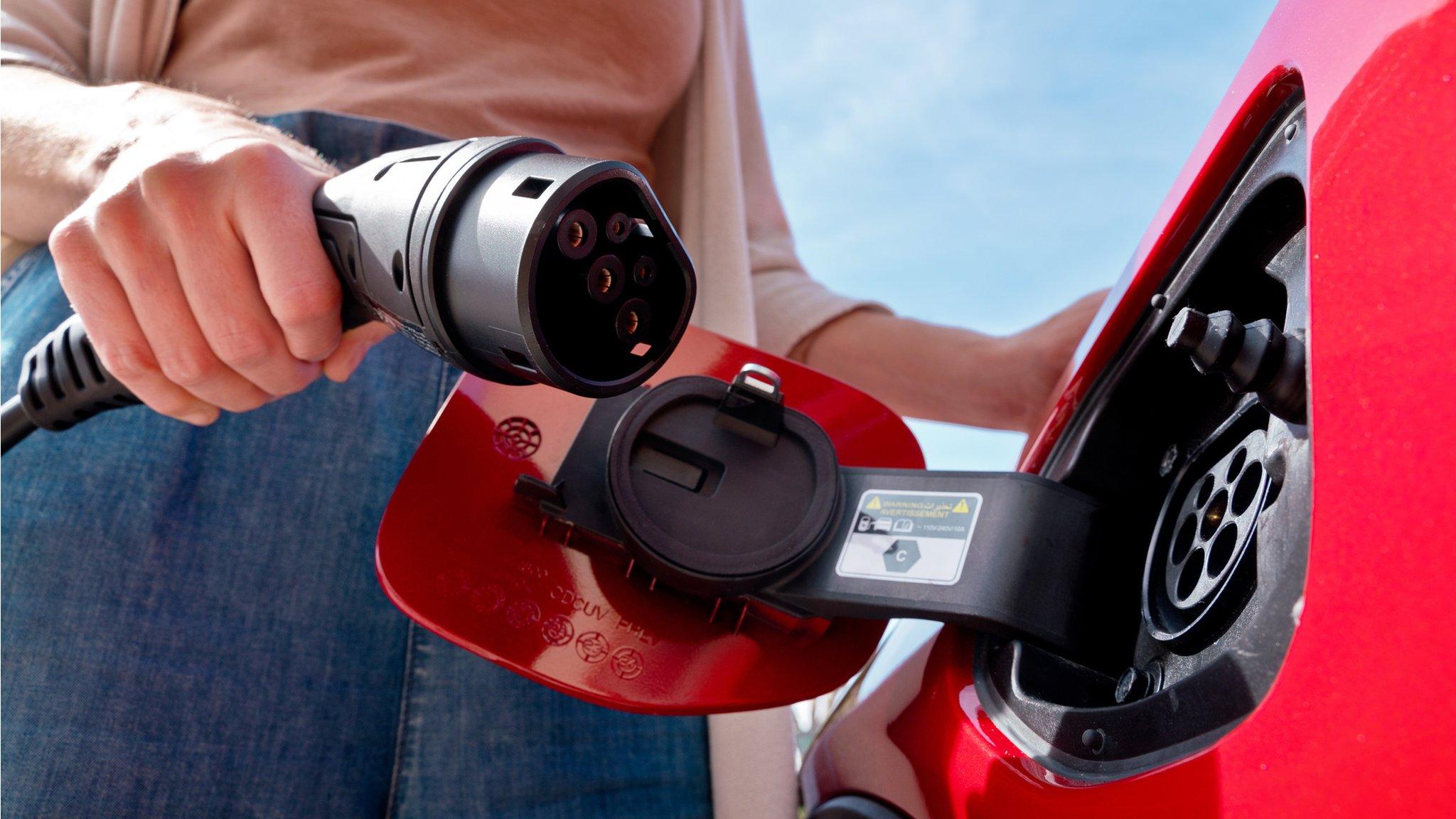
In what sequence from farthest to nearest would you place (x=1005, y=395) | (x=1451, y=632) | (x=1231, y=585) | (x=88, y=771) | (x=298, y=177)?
(x=1005, y=395)
(x=88, y=771)
(x=298, y=177)
(x=1231, y=585)
(x=1451, y=632)

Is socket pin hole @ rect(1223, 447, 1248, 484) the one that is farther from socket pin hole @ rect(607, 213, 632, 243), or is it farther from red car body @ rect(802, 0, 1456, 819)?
socket pin hole @ rect(607, 213, 632, 243)

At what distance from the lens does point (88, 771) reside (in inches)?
25.8

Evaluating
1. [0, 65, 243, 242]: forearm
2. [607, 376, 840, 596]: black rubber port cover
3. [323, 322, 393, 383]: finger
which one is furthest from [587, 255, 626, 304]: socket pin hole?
[0, 65, 243, 242]: forearm

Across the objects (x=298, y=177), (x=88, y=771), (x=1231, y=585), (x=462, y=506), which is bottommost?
(x=88, y=771)

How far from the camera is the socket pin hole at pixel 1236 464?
Result: 40 cm

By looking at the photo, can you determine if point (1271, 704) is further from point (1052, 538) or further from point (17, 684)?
point (17, 684)

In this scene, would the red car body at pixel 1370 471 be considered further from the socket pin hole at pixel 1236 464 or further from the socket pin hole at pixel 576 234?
the socket pin hole at pixel 576 234

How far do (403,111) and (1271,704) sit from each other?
2.81 feet

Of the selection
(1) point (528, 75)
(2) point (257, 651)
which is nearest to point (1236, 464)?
(2) point (257, 651)

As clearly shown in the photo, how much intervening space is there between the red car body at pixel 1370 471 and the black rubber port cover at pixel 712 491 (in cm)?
18

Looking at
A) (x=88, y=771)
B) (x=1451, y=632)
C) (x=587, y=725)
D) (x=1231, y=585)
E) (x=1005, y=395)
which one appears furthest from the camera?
(x=1005, y=395)

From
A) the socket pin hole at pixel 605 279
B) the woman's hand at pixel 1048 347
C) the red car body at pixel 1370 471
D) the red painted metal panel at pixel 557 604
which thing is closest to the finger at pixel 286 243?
the red painted metal panel at pixel 557 604

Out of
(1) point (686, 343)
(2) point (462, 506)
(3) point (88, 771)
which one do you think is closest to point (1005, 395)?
(1) point (686, 343)

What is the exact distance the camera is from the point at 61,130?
2.42ft
